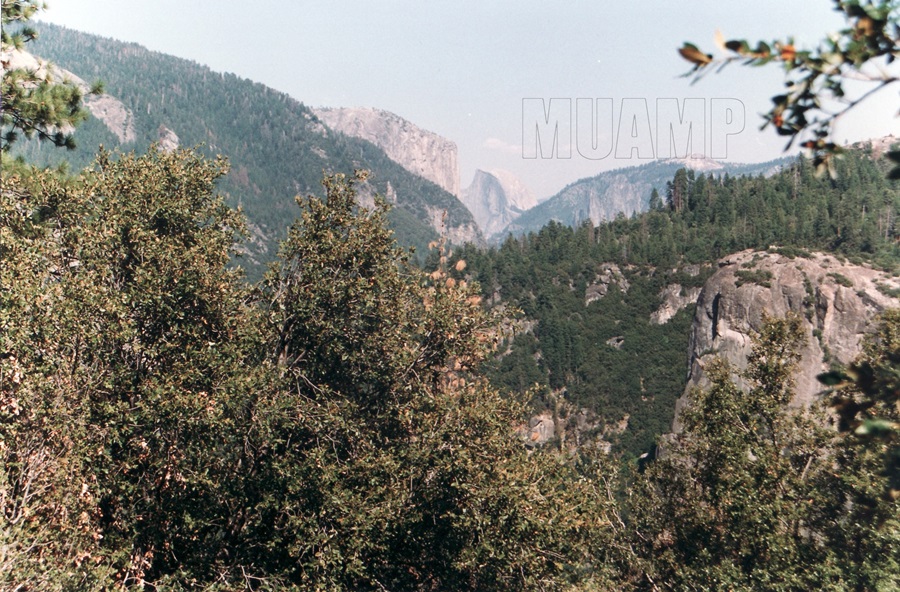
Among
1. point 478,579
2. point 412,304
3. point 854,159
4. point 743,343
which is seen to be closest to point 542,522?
point 478,579

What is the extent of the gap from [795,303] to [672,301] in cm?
6163

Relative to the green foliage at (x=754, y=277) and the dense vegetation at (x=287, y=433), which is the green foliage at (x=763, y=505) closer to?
the dense vegetation at (x=287, y=433)

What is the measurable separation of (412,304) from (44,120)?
1175cm

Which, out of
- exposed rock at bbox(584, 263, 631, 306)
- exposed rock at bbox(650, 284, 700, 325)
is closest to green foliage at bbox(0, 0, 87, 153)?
exposed rock at bbox(650, 284, 700, 325)

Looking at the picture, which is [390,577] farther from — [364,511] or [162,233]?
[162,233]

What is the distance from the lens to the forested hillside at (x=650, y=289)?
480ft

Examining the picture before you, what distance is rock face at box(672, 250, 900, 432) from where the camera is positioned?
3974 inches

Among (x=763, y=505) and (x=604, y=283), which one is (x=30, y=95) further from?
(x=604, y=283)

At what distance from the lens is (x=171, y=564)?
14102 mm

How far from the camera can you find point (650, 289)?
180 meters

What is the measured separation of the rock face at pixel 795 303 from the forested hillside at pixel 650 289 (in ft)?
41.3

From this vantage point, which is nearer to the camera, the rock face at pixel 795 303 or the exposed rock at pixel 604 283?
the rock face at pixel 795 303

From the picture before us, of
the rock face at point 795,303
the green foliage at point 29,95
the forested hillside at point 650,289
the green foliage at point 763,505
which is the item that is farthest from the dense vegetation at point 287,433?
the forested hillside at point 650,289

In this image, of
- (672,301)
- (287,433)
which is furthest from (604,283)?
(287,433)
